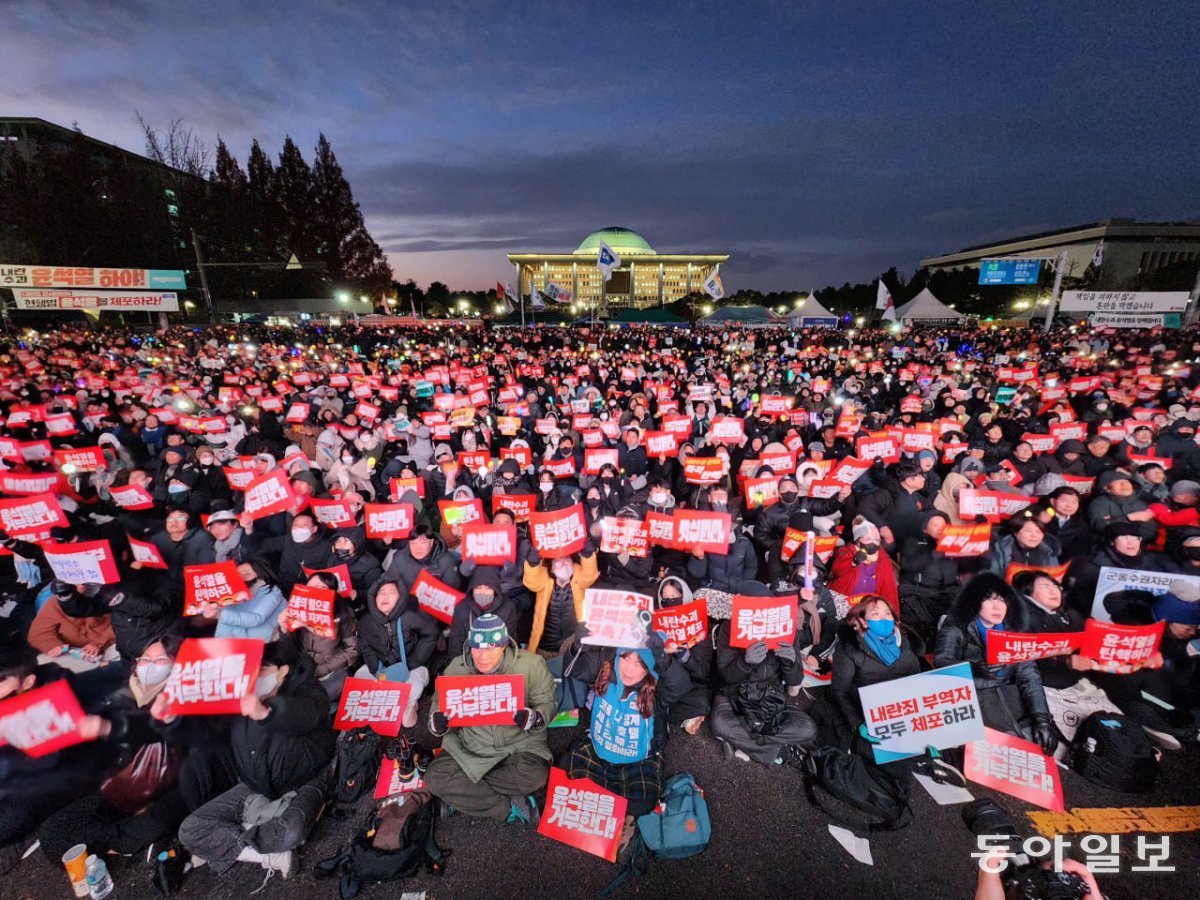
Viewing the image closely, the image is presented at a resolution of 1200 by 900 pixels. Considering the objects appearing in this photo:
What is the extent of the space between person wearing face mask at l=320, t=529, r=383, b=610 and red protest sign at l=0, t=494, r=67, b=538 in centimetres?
325

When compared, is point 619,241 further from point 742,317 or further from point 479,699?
point 479,699

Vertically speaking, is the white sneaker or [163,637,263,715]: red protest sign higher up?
[163,637,263,715]: red protest sign

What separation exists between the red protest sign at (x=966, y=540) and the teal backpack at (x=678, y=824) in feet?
12.2

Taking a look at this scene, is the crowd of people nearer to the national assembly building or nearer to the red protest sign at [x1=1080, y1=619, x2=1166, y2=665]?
the red protest sign at [x1=1080, y1=619, x2=1166, y2=665]

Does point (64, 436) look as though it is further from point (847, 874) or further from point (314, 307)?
point (314, 307)

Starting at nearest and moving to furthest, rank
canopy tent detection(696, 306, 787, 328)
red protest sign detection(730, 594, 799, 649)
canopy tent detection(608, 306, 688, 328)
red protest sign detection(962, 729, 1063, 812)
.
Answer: red protest sign detection(962, 729, 1063, 812) → red protest sign detection(730, 594, 799, 649) → canopy tent detection(696, 306, 787, 328) → canopy tent detection(608, 306, 688, 328)

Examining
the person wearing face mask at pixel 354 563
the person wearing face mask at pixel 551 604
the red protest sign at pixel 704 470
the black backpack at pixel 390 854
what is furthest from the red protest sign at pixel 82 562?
the red protest sign at pixel 704 470

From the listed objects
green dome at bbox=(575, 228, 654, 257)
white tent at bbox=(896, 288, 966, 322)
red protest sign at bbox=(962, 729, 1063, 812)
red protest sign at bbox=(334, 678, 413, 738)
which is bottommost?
red protest sign at bbox=(962, 729, 1063, 812)

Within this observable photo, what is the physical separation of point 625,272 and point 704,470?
4154 inches

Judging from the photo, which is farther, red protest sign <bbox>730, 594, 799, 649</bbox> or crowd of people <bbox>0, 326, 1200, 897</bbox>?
red protest sign <bbox>730, 594, 799, 649</bbox>

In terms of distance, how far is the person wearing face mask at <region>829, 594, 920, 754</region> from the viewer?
3.78 metres

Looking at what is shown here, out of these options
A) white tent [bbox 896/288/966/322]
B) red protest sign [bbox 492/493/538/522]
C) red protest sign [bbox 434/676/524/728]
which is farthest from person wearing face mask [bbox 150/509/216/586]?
white tent [bbox 896/288/966/322]

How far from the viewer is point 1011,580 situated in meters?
4.43

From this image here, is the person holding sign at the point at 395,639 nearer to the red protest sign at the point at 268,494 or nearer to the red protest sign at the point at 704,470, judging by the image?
the red protest sign at the point at 268,494
